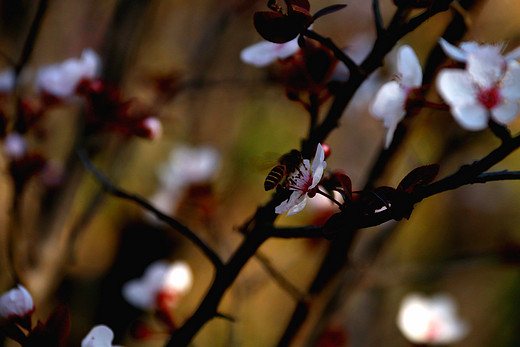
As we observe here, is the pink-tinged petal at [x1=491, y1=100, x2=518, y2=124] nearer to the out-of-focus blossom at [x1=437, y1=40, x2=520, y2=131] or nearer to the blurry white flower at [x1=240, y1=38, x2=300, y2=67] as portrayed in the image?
the out-of-focus blossom at [x1=437, y1=40, x2=520, y2=131]

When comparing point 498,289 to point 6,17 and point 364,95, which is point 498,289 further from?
point 6,17

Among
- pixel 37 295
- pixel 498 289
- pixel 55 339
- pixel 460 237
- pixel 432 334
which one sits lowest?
pixel 37 295

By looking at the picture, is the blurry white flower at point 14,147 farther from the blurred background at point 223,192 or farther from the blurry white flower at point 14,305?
the blurry white flower at point 14,305

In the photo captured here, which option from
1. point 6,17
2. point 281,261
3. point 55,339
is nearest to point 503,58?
point 55,339

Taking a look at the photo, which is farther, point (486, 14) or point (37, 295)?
point (486, 14)

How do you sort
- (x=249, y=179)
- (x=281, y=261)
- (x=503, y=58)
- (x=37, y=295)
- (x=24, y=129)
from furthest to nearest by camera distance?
(x=249, y=179) < (x=281, y=261) < (x=37, y=295) < (x=24, y=129) < (x=503, y=58)

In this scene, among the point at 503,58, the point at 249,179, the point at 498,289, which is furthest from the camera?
the point at 498,289
